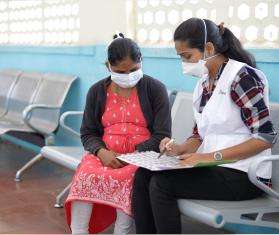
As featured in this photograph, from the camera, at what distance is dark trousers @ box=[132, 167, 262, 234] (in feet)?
6.97

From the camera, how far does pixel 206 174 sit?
2174 mm

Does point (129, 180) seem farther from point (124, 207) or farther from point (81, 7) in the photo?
point (81, 7)

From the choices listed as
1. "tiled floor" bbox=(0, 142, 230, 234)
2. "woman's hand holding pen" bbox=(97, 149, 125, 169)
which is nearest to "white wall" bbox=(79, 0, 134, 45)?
"tiled floor" bbox=(0, 142, 230, 234)

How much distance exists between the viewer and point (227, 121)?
222cm

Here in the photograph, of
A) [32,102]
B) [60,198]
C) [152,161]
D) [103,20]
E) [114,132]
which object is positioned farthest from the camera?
[32,102]

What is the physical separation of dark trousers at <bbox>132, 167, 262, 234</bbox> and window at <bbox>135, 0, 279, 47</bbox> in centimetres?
101

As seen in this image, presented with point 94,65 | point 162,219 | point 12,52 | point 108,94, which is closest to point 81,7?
point 94,65

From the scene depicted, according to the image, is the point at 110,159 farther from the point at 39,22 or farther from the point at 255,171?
the point at 39,22

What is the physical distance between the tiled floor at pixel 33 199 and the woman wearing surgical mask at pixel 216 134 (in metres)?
0.58

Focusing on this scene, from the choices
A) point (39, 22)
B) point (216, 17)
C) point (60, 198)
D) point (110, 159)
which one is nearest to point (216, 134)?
point (110, 159)

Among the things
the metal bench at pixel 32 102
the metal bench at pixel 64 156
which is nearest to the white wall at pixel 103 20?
the metal bench at pixel 32 102

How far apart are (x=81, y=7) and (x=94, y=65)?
533mm

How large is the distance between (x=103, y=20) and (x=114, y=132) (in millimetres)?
1849

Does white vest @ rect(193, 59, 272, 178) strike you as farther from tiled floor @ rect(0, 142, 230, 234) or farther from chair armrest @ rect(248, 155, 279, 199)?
tiled floor @ rect(0, 142, 230, 234)
